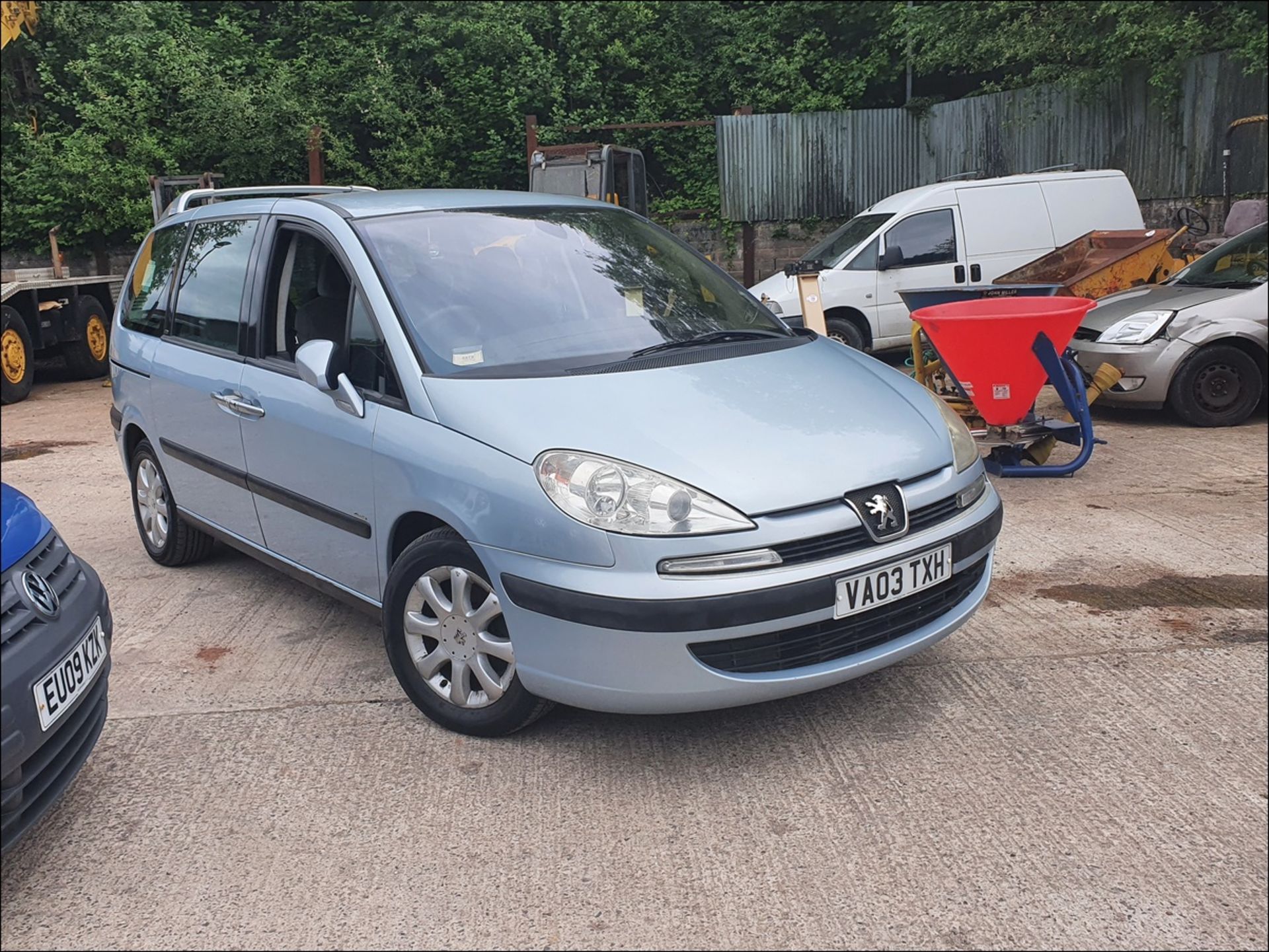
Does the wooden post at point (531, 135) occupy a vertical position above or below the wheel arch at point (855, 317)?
above

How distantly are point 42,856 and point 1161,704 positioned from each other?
323cm

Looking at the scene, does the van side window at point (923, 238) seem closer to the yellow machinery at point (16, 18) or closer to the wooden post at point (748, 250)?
the wooden post at point (748, 250)

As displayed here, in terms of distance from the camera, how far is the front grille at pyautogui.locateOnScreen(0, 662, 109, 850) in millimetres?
2584

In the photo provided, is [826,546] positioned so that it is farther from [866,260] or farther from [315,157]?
[315,157]

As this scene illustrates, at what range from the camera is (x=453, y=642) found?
11.3 feet

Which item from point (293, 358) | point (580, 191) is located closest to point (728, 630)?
point (293, 358)

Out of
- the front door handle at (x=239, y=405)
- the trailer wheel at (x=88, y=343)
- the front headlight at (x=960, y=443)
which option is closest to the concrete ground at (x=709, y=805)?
the front headlight at (x=960, y=443)

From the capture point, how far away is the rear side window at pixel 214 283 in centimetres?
455

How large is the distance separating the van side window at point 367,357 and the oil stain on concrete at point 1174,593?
273 cm

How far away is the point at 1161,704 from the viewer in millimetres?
3463

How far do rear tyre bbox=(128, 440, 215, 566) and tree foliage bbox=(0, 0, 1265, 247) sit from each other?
1306cm

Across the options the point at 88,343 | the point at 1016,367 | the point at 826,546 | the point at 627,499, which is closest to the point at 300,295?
the point at 627,499

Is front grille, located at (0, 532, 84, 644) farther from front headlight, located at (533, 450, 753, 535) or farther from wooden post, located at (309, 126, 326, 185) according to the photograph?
wooden post, located at (309, 126, 326, 185)

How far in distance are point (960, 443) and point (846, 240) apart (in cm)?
860
